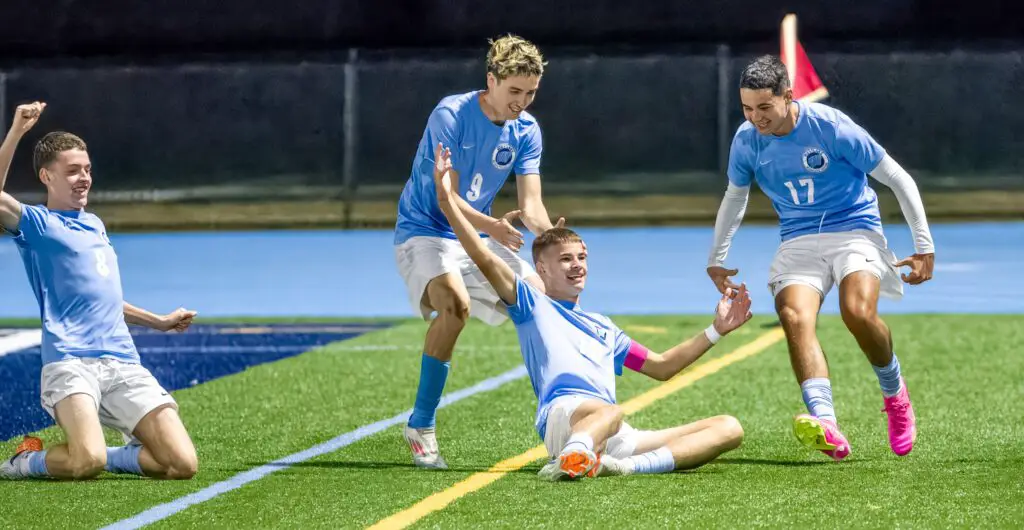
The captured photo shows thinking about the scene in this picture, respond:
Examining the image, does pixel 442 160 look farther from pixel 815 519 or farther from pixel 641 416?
pixel 641 416

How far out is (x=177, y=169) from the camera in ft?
75.2

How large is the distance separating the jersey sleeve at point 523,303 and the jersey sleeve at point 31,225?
6.07 feet

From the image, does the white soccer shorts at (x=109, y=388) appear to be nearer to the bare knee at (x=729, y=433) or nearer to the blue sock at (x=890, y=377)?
the bare knee at (x=729, y=433)

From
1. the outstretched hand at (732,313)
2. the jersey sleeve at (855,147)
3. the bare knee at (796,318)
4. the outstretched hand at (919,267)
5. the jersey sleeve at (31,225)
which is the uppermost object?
the jersey sleeve at (855,147)

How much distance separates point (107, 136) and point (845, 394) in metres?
16.0

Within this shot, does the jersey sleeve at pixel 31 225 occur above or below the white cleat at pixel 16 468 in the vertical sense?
above

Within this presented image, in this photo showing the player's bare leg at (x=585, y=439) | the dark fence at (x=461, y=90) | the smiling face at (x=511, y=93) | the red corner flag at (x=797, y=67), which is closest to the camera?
the player's bare leg at (x=585, y=439)

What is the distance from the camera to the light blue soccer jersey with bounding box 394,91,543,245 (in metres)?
7.09

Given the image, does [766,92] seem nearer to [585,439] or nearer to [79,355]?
[585,439]

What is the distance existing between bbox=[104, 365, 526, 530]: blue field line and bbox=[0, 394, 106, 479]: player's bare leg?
0.46 m

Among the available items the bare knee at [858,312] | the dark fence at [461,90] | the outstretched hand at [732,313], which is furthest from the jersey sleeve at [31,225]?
the dark fence at [461,90]

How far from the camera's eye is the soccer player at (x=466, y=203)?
6.92 metres

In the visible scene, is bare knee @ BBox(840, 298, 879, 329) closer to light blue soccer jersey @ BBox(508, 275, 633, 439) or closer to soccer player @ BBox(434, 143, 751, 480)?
soccer player @ BBox(434, 143, 751, 480)

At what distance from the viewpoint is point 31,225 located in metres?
6.52
